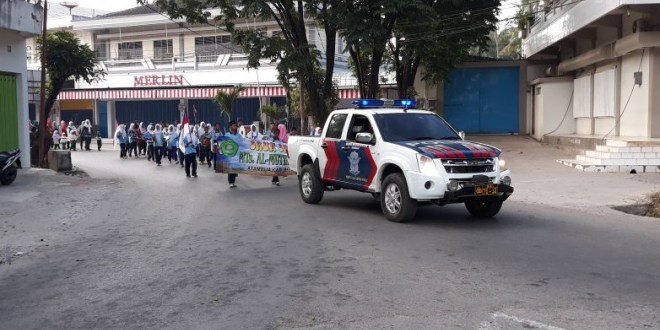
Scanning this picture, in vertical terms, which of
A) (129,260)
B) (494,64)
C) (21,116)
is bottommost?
(129,260)

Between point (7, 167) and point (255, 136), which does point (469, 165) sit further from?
point (7, 167)

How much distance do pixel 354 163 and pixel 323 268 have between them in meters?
4.83

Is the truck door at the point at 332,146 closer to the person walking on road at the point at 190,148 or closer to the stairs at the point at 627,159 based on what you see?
the person walking on road at the point at 190,148

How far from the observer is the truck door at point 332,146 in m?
Answer: 13.1

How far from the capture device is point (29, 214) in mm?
12961

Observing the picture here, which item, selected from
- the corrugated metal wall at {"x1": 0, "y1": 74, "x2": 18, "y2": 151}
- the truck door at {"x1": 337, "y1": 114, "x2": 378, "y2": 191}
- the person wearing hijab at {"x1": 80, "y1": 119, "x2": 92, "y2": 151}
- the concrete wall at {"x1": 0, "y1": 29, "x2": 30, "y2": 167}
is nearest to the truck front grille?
the truck door at {"x1": 337, "y1": 114, "x2": 378, "y2": 191}

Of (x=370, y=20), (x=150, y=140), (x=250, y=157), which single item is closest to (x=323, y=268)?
(x=250, y=157)

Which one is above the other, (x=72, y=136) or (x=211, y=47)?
(x=211, y=47)

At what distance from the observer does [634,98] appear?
70.3 ft

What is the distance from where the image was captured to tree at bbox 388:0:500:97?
76.9ft

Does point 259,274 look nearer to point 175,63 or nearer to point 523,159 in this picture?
point 523,159

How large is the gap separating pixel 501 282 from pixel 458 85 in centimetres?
2861

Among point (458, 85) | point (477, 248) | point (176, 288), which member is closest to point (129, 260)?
point (176, 288)

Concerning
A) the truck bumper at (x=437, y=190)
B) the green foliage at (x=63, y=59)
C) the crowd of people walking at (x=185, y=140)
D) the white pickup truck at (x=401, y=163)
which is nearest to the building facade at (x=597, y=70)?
the white pickup truck at (x=401, y=163)
